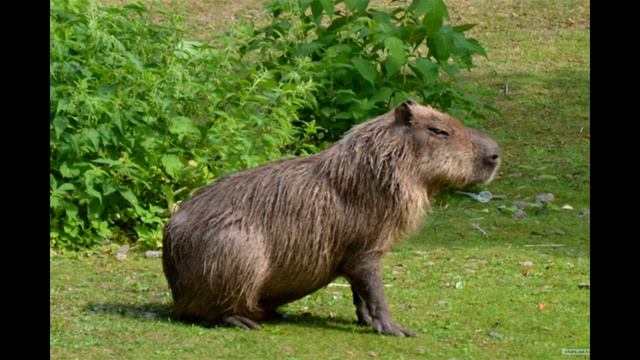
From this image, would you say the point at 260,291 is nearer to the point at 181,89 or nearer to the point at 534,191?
the point at 181,89

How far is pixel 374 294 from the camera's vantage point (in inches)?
237

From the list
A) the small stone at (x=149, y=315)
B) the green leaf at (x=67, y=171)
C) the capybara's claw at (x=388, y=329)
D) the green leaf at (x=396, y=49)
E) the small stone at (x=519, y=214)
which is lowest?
the small stone at (x=519, y=214)

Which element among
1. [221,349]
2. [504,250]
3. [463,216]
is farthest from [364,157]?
[463,216]

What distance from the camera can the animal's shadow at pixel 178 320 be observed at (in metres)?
6.11

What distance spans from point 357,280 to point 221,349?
826 mm

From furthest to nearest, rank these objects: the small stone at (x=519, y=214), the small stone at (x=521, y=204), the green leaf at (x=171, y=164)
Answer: the small stone at (x=521, y=204)
the small stone at (x=519, y=214)
the green leaf at (x=171, y=164)

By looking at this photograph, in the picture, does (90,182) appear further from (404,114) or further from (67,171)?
(404,114)

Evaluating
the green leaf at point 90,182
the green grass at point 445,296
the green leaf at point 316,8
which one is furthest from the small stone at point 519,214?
the green leaf at point 90,182

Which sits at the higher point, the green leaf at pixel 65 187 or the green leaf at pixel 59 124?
the green leaf at pixel 59 124

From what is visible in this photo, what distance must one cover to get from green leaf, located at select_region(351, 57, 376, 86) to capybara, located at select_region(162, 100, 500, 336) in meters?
3.24

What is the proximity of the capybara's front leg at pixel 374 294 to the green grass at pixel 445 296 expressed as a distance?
82 millimetres

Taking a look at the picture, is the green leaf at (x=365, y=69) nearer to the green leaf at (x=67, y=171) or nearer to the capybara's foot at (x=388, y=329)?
the green leaf at (x=67, y=171)

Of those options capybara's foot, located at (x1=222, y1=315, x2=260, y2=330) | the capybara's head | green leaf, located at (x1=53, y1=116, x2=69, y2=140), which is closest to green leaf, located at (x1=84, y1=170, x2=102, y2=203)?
green leaf, located at (x1=53, y1=116, x2=69, y2=140)

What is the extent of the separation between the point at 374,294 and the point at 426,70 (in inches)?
159
